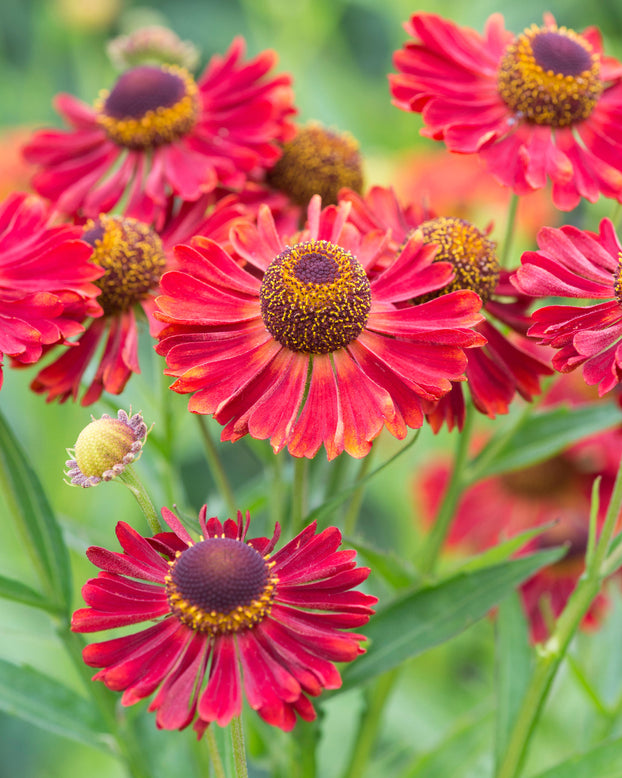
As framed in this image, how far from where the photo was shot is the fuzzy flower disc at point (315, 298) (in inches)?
26.1

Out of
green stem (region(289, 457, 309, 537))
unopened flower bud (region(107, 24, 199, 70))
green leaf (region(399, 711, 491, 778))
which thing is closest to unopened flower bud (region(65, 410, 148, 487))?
green stem (region(289, 457, 309, 537))

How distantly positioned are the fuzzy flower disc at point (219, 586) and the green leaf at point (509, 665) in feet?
1.04

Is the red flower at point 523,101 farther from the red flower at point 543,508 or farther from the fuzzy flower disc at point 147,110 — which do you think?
the red flower at point 543,508

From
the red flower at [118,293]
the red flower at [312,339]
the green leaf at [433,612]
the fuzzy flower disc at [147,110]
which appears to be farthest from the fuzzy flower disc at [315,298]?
the fuzzy flower disc at [147,110]

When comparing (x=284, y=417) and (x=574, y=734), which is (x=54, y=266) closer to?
(x=284, y=417)

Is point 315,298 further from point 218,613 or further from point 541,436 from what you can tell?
point 541,436

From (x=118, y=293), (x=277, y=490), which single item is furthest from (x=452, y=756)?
(x=118, y=293)

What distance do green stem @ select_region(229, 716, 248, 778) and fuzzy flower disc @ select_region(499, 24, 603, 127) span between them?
61 centimetres

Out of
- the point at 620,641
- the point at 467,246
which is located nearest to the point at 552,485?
the point at 620,641

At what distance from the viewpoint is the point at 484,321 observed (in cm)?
75

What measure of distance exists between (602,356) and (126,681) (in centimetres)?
38

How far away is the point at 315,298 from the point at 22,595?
319mm

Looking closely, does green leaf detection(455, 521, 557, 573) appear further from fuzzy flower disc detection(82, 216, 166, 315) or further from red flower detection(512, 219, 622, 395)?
fuzzy flower disc detection(82, 216, 166, 315)

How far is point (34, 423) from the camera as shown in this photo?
1676 mm
